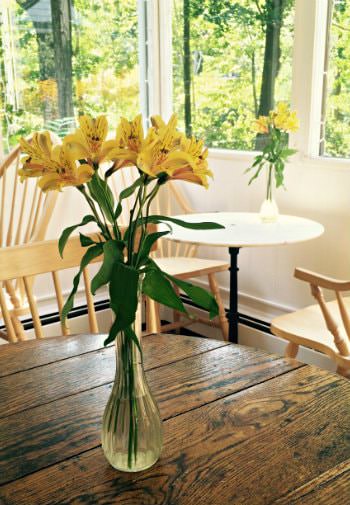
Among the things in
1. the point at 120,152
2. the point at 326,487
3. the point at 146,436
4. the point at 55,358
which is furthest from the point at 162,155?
the point at 55,358

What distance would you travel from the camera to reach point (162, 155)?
0.77 meters

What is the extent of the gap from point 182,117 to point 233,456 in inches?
104

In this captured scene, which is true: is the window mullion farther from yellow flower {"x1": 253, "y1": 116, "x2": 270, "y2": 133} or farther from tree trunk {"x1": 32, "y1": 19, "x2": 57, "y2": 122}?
tree trunk {"x1": 32, "y1": 19, "x2": 57, "y2": 122}

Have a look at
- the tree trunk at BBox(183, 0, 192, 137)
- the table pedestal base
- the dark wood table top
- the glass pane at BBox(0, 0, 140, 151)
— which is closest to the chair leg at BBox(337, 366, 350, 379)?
the table pedestal base

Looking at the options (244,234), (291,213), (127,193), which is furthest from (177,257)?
(127,193)

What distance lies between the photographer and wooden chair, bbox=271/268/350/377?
1.76m

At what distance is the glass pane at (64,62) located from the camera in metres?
2.85

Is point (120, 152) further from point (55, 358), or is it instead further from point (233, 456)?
point (55, 358)

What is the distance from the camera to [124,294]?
0.73 m

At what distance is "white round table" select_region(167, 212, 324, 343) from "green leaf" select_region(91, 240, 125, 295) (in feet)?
4.69

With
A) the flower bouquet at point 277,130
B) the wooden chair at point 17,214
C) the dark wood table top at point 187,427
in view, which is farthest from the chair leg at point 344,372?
the wooden chair at point 17,214

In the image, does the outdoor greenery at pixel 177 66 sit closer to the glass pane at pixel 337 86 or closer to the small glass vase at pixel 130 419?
the glass pane at pixel 337 86

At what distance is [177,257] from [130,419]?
→ 7.48 feet

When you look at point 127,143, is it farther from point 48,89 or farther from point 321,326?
point 48,89
